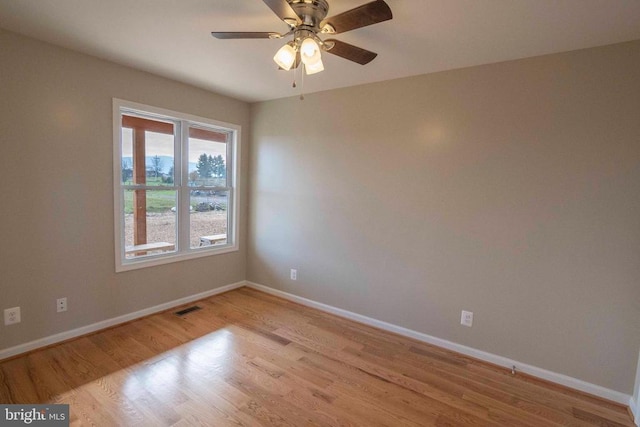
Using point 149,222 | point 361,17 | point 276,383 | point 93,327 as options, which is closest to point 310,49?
point 361,17

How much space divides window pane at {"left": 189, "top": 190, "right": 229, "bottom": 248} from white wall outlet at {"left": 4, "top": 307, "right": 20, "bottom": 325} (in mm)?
1581

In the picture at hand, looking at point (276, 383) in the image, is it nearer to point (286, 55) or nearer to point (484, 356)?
point (484, 356)

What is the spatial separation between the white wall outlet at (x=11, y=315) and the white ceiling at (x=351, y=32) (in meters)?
2.08

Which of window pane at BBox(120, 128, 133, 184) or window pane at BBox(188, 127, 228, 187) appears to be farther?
window pane at BBox(188, 127, 228, 187)

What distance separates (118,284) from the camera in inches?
116

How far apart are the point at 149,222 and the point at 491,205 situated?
334 centimetres

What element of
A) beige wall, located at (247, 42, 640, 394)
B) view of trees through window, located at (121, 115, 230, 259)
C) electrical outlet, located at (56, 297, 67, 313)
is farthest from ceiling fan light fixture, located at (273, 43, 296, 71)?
electrical outlet, located at (56, 297, 67, 313)

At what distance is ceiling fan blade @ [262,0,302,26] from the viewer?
144 centimetres

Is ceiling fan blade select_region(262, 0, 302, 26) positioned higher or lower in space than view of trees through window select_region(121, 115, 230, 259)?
higher

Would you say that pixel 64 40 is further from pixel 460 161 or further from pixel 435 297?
pixel 435 297

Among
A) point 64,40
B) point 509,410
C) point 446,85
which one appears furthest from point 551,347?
point 64,40

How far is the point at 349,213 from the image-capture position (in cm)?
327

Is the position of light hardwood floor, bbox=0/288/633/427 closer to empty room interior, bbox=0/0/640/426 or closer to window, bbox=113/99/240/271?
empty room interior, bbox=0/0/640/426

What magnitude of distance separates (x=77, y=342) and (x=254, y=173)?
251 cm
